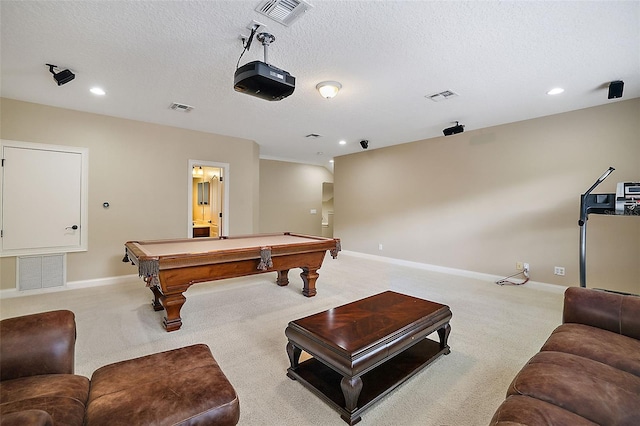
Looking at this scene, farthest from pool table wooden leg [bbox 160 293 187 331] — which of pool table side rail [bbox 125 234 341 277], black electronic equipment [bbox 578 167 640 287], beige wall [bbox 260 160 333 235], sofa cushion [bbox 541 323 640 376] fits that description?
beige wall [bbox 260 160 333 235]

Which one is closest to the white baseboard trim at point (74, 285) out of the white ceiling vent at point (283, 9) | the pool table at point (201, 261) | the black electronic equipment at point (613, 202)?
the pool table at point (201, 261)

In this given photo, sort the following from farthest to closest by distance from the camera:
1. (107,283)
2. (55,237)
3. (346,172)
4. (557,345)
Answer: (346,172) → (107,283) → (55,237) → (557,345)

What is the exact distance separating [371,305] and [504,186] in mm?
3770

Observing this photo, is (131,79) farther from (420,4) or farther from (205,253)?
(420,4)

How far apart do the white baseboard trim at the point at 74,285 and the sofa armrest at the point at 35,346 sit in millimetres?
3553

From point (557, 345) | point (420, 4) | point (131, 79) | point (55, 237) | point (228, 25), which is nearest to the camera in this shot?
point (557, 345)

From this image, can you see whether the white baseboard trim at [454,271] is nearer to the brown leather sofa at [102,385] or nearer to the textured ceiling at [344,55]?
the textured ceiling at [344,55]

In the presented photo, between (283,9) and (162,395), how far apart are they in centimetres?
243

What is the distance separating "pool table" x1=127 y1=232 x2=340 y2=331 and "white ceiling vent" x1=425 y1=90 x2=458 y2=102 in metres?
2.31

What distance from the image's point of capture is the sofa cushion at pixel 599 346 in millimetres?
1439

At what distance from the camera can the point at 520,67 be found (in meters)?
2.83

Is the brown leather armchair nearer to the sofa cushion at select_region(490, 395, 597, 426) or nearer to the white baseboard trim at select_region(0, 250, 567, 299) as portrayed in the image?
the sofa cushion at select_region(490, 395, 597, 426)

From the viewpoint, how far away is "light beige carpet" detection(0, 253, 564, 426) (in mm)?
1784

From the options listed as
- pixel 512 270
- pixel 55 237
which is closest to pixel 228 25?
pixel 55 237
